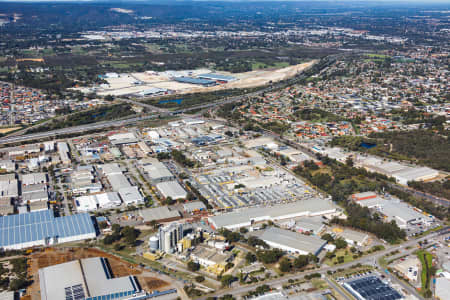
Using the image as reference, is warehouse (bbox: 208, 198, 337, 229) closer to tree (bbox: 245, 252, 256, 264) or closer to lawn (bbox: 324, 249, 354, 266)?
tree (bbox: 245, 252, 256, 264)

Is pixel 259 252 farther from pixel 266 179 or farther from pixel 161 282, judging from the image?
pixel 266 179

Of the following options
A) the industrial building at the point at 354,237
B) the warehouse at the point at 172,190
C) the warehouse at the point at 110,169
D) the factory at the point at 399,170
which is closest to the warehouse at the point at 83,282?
the warehouse at the point at 172,190

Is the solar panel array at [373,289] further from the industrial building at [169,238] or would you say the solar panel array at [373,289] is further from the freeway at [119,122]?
the freeway at [119,122]

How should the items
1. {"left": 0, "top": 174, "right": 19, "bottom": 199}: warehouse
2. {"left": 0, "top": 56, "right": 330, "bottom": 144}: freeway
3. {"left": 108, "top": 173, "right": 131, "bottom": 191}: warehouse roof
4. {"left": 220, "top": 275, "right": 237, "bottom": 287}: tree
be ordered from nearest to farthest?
{"left": 220, "top": 275, "right": 237, "bottom": 287}: tree
{"left": 0, "top": 174, "right": 19, "bottom": 199}: warehouse
{"left": 108, "top": 173, "right": 131, "bottom": 191}: warehouse roof
{"left": 0, "top": 56, "right": 330, "bottom": 144}: freeway

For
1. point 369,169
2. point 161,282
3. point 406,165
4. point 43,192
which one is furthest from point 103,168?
point 406,165

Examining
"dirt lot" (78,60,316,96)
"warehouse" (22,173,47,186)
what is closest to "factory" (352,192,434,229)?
"warehouse" (22,173,47,186)
